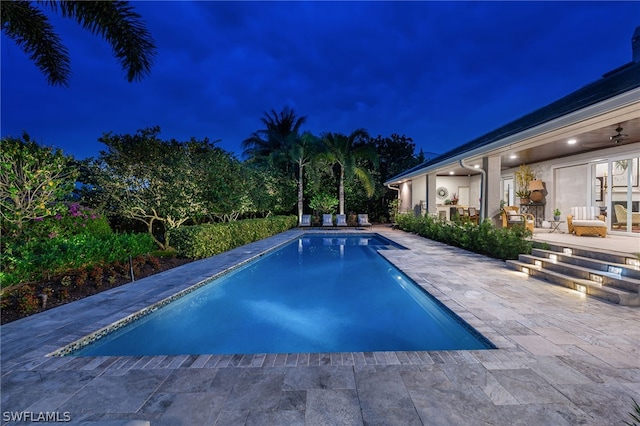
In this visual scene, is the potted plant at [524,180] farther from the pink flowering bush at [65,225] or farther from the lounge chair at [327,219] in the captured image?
the pink flowering bush at [65,225]

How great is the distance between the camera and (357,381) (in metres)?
2.62

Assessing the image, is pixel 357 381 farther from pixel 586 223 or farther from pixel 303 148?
pixel 303 148

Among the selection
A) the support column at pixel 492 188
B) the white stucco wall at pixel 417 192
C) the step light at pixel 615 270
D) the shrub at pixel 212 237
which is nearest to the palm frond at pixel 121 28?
the shrub at pixel 212 237

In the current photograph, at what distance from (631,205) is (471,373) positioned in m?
9.82

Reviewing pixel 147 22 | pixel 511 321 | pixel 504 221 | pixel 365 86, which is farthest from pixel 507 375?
pixel 365 86

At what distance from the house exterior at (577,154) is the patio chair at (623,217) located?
0.9 inches

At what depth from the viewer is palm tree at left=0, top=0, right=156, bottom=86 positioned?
589 cm

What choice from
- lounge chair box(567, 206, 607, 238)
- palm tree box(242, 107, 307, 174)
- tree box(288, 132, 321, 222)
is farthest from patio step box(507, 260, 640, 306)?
palm tree box(242, 107, 307, 174)

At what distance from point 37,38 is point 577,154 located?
15.7 m

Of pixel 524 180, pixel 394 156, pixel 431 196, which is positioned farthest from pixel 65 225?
pixel 394 156

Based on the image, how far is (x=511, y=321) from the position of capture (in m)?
3.83

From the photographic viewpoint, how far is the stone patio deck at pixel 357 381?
2186 millimetres

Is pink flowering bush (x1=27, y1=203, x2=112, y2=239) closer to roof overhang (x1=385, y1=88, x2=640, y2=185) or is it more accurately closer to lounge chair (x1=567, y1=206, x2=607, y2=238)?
roof overhang (x1=385, y1=88, x2=640, y2=185)

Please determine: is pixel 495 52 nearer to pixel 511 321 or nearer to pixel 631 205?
pixel 631 205
